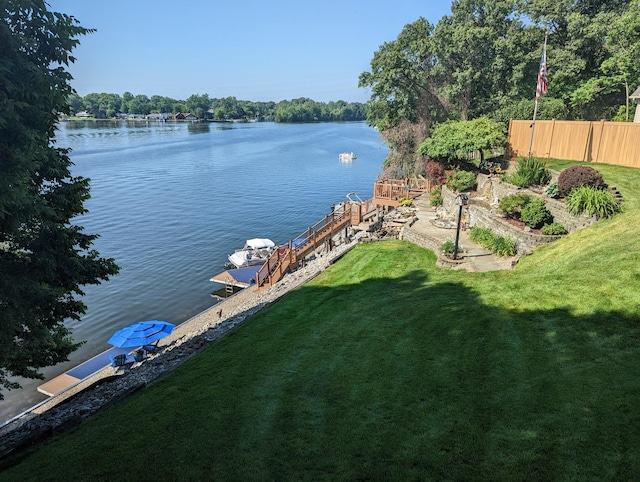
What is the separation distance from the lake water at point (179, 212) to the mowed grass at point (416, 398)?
531 inches

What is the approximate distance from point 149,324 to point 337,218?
13.0 m

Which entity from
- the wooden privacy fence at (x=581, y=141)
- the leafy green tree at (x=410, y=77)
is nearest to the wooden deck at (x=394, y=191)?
the wooden privacy fence at (x=581, y=141)

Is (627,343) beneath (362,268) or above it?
above

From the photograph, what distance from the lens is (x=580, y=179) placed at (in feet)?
48.6

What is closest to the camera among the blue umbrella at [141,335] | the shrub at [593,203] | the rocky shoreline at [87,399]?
the rocky shoreline at [87,399]

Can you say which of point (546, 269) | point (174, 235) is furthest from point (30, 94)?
point (174, 235)

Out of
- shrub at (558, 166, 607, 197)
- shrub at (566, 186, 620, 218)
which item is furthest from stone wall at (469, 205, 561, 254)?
shrub at (558, 166, 607, 197)

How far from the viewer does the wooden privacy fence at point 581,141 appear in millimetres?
19109

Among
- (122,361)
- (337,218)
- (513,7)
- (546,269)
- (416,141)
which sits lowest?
(122,361)

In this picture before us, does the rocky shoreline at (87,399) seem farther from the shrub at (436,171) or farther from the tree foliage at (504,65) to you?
the tree foliage at (504,65)

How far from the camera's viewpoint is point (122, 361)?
18062 millimetres

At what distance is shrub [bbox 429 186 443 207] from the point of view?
24.5 metres

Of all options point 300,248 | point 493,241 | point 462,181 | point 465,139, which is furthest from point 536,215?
→ point 300,248

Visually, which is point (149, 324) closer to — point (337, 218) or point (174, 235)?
point (337, 218)
